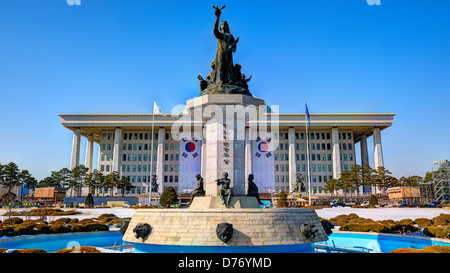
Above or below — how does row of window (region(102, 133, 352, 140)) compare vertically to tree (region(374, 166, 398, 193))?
above

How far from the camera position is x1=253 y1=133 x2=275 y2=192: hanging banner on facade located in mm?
94562

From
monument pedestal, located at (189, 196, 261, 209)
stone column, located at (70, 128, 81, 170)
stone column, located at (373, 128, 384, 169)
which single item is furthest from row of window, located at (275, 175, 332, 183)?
monument pedestal, located at (189, 196, 261, 209)

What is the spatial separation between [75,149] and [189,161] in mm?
31271

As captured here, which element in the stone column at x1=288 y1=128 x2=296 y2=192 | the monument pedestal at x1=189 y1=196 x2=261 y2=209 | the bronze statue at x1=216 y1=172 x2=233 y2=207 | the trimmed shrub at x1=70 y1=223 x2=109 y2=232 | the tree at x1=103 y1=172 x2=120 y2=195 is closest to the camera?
the bronze statue at x1=216 y1=172 x2=233 y2=207

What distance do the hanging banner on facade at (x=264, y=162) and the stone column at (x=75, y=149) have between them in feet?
159

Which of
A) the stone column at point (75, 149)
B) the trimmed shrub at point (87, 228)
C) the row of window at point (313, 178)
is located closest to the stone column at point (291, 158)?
the row of window at point (313, 178)

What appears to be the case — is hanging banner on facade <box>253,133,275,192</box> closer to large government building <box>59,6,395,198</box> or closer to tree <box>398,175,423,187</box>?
large government building <box>59,6,395,198</box>

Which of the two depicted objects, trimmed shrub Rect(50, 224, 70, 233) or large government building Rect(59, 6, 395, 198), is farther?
large government building Rect(59, 6, 395, 198)

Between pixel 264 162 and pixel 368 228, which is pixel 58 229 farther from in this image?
pixel 264 162

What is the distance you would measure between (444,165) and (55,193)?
79.8 meters

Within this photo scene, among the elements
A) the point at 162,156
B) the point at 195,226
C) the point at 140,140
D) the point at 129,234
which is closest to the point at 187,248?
the point at 195,226

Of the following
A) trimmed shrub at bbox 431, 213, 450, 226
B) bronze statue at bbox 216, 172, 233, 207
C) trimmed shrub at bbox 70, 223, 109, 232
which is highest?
bronze statue at bbox 216, 172, 233, 207
